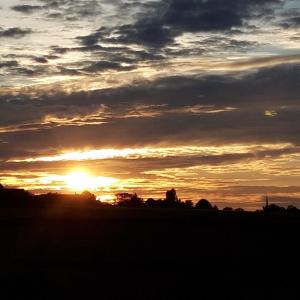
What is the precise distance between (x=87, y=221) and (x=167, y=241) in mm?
Result: 8572

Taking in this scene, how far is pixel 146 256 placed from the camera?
129 ft

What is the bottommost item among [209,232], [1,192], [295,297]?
[295,297]

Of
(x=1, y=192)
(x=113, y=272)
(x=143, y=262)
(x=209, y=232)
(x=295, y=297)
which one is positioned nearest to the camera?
(x=295, y=297)

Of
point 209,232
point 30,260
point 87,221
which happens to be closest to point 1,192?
point 87,221

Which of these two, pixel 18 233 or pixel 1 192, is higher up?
pixel 1 192

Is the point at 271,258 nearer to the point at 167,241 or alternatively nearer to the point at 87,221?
the point at 167,241

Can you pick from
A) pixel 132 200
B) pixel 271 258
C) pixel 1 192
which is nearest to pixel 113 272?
pixel 271 258

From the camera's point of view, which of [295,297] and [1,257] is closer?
[295,297]

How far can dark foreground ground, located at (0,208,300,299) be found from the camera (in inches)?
1185

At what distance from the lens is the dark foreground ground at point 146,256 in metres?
30.1

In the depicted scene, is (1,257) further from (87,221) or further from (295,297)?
(295,297)

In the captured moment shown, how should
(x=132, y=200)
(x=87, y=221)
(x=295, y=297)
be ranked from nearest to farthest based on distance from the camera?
1. (x=295, y=297)
2. (x=87, y=221)
3. (x=132, y=200)

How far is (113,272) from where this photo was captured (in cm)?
3403

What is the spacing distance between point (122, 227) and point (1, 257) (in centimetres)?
1150
